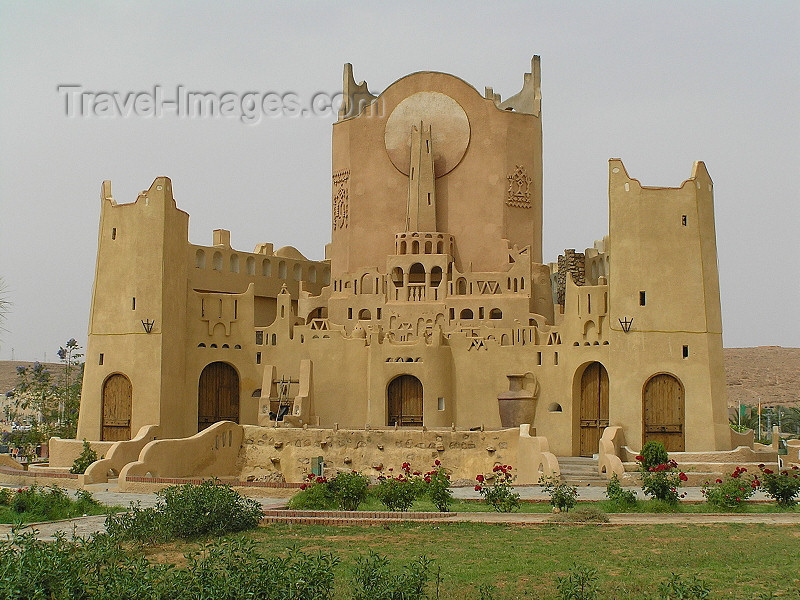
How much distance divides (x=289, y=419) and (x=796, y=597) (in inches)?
957

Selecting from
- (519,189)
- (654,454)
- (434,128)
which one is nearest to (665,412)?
(654,454)

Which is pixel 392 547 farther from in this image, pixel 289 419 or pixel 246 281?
pixel 246 281

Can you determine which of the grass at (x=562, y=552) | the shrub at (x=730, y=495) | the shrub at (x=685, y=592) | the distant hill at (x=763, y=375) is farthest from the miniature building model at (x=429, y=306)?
the distant hill at (x=763, y=375)

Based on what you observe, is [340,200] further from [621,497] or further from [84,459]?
[621,497]

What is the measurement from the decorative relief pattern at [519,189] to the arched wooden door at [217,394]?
451 inches

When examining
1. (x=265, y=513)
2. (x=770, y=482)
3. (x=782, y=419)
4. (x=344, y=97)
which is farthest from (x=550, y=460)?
(x=782, y=419)

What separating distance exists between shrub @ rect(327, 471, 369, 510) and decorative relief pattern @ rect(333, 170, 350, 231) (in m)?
21.0

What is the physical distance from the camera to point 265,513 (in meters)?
20.1

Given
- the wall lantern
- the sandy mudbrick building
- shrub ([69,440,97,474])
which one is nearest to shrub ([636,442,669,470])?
the sandy mudbrick building

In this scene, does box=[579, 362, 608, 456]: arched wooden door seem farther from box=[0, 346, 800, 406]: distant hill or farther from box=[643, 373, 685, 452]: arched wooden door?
box=[0, 346, 800, 406]: distant hill

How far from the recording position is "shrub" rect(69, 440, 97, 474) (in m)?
32.7

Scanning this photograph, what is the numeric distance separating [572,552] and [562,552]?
0.47ft

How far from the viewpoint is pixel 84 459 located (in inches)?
1309

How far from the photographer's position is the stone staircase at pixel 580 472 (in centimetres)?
2970
